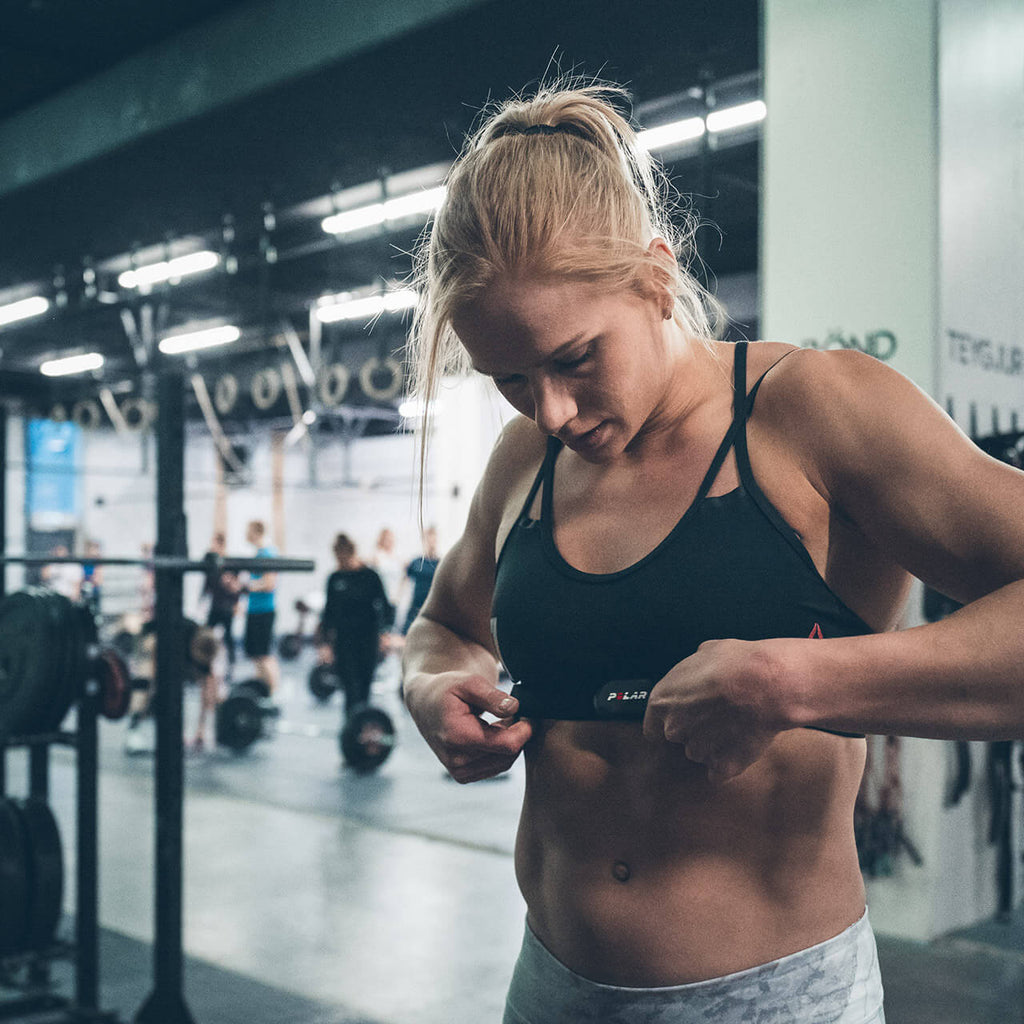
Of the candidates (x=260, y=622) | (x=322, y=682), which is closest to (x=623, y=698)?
(x=260, y=622)

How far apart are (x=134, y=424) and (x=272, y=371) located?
229 centimetres

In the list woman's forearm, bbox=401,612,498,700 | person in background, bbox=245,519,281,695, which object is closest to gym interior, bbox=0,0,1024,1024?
woman's forearm, bbox=401,612,498,700

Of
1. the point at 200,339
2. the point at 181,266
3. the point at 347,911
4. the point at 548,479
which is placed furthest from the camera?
the point at 200,339

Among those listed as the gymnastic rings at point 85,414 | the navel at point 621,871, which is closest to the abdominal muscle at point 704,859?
the navel at point 621,871

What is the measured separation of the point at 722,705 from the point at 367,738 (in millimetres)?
5209

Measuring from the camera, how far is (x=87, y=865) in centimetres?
256

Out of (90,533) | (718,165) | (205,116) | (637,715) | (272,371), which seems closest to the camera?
(637,715)

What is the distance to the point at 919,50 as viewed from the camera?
3.03m

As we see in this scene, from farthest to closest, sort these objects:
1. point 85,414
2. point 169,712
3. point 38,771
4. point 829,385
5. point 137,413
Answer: point 85,414 < point 137,413 < point 38,771 < point 169,712 < point 829,385

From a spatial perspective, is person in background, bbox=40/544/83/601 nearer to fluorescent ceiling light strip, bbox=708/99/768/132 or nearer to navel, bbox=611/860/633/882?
fluorescent ceiling light strip, bbox=708/99/768/132

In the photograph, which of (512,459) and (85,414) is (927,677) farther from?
(85,414)

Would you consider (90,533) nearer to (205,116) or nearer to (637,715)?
(205,116)

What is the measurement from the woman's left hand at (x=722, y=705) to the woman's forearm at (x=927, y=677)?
0.5 inches

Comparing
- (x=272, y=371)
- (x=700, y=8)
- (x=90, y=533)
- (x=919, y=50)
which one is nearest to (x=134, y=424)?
(x=272, y=371)
